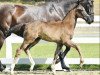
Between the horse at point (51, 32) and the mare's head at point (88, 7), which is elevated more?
the mare's head at point (88, 7)

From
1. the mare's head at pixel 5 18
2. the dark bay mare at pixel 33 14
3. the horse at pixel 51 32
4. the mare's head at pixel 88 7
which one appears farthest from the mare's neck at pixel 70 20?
the mare's head at pixel 5 18

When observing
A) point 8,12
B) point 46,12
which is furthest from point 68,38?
point 8,12

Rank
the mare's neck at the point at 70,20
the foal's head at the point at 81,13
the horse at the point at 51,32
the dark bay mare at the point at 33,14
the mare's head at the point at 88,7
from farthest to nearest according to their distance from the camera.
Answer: the dark bay mare at the point at 33,14
the mare's head at the point at 88,7
the foal's head at the point at 81,13
the mare's neck at the point at 70,20
the horse at the point at 51,32

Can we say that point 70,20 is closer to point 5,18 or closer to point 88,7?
point 88,7

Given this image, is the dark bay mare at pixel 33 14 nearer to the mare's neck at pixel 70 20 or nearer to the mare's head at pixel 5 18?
the mare's head at pixel 5 18

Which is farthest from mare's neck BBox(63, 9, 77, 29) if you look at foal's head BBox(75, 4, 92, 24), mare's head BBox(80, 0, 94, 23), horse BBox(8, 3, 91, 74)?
mare's head BBox(80, 0, 94, 23)

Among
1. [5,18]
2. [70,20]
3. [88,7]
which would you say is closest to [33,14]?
[5,18]

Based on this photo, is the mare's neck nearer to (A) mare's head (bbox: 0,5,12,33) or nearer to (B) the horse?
(B) the horse

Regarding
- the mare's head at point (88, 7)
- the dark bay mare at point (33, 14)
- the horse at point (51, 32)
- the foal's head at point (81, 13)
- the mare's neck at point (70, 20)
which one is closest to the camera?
the horse at point (51, 32)

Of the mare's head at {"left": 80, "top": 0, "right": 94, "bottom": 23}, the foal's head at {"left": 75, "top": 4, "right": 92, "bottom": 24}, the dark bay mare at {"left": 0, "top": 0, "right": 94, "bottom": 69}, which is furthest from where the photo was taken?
the dark bay mare at {"left": 0, "top": 0, "right": 94, "bottom": 69}

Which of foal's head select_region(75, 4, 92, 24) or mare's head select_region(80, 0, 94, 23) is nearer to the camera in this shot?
foal's head select_region(75, 4, 92, 24)

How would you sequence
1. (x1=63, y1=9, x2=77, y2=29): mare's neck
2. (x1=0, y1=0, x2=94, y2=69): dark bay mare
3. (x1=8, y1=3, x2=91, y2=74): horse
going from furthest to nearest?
1. (x1=0, y1=0, x2=94, y2=69): dark bay mare
2. (x1=63, y1=9, x2=77, y2=29): mare's neck
3. (x1=8, y1=3, x2=91, y2=74): horse

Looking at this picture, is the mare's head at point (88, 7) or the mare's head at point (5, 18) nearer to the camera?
the mare's head at point (88, 7)

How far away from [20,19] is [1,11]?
0.64 meters
